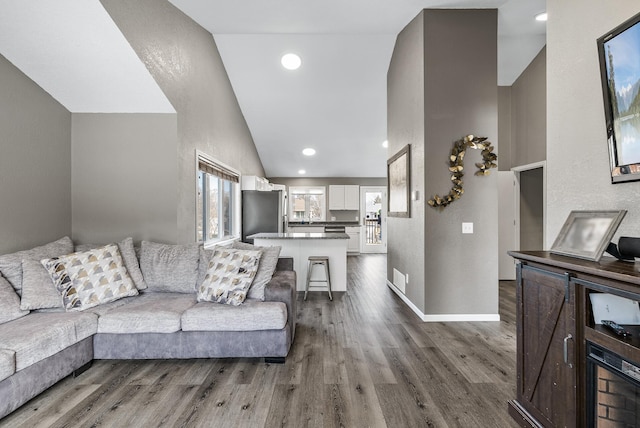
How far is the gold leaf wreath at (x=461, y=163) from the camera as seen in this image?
3398mm

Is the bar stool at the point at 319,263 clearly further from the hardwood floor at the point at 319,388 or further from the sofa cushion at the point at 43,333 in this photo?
the sofa cushion at the point at 43,333

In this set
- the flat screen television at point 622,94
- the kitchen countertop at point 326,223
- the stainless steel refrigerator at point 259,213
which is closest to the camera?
the flat screen television at point 622,94

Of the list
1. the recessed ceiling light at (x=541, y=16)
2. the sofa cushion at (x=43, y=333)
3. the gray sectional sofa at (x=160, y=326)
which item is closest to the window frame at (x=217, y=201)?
the gray sectional sofa at (x=160, y=326)

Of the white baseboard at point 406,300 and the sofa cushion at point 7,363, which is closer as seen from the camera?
the sofa cushion at point 7,363

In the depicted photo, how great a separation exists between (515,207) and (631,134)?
426 cm

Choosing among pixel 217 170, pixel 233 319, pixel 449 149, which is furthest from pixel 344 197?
pixel 233 319

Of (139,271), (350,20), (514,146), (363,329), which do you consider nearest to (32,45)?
(139,271)

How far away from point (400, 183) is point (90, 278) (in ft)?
11.7

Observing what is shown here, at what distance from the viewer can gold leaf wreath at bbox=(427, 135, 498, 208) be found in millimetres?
3398

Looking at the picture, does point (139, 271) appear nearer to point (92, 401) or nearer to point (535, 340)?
point (92, 401)

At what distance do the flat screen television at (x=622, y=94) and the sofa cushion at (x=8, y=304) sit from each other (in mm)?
3832

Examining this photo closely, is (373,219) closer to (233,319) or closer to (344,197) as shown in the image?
(344,197)

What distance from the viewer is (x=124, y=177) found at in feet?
11.4

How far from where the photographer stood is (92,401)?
2020 mm
